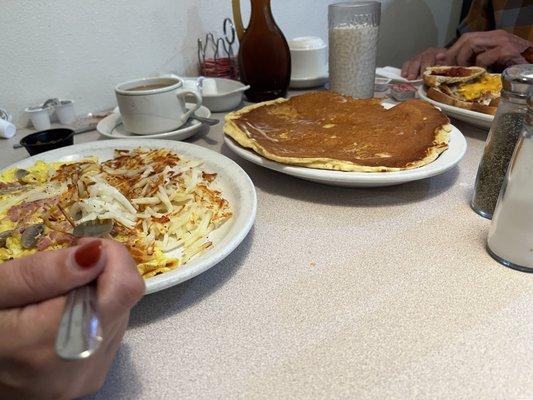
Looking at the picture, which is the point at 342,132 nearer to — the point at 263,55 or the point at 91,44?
the point at 263,55

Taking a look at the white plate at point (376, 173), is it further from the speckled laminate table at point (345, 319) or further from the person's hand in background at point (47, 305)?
the person's hand in background at point (47, 305)

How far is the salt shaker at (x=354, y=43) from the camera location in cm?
120

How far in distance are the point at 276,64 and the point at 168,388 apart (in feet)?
3.63

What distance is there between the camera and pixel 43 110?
1237 mm

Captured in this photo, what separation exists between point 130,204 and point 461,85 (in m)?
1.02

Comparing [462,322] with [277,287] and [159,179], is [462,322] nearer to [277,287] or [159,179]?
[277,287]

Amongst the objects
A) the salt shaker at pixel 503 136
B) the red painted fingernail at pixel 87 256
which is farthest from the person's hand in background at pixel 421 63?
the red painted fingernail at pixel 87 256

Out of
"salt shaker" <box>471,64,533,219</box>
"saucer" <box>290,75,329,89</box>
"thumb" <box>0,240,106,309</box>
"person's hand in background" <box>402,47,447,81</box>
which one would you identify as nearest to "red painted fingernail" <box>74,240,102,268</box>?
"thumb" <box>0,240,106,309</box>

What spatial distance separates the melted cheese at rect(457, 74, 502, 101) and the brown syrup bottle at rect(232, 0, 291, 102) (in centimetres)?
56

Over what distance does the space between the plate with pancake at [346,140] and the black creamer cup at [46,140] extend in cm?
43

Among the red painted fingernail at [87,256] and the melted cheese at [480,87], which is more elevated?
the red painted fingernail at [87,256]

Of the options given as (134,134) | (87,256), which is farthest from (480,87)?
(87,256)

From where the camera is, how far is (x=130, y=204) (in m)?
0.68

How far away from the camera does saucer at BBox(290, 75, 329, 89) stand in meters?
1.50
